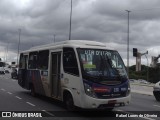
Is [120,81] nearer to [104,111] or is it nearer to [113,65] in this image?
[113,65]

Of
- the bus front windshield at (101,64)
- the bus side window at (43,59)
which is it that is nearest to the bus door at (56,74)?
the bus side window at (43,59)

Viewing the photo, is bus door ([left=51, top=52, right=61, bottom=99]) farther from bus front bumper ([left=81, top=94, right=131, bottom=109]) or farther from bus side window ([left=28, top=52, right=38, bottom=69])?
bus side window ([left=28, top=52, right=38, bottom=69])

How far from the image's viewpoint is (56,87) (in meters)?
14.9

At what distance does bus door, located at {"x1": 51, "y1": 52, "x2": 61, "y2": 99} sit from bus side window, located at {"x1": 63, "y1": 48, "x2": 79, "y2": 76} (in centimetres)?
69

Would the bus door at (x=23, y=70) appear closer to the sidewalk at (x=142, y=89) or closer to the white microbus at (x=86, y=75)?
the white microbus at (x=86, y=75)

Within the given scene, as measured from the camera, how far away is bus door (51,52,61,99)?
576 inches

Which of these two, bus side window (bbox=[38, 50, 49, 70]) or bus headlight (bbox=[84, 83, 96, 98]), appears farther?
bus side window (bbox=[38, 50, 49, 70])

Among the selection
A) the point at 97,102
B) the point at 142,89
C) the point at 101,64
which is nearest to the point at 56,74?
the point at 101,64

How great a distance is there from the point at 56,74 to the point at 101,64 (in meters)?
→ 2.72

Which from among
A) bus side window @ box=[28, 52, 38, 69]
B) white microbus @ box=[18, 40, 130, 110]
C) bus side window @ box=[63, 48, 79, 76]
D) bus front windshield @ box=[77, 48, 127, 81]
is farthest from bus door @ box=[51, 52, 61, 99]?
bus side window @ box=[28, 52, 38, 69]

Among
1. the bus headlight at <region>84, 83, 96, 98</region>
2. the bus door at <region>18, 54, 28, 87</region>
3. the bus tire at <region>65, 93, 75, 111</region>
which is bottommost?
the bus tire at <region>65, 93, 75, 111</region>

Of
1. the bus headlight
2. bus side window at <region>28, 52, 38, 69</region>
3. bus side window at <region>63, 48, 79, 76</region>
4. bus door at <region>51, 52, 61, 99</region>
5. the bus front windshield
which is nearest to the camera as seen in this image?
the bus headlight

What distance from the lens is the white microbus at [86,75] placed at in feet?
40.3

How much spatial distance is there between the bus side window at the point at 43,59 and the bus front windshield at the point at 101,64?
344 cm
